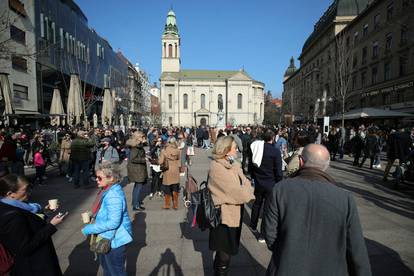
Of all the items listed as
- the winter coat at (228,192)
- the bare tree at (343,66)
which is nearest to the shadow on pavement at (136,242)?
the winter coat at (228,192)

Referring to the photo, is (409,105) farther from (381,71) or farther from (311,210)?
(311,210)

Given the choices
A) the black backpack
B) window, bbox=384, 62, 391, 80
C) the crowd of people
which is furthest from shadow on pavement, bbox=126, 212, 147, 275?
window, bbox=384, 62, 391, 80

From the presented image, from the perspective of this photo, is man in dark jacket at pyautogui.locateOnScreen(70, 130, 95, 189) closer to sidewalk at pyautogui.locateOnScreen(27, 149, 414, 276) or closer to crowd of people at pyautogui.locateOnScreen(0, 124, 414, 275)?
sidewalk at pyautogui.locateOnScreen(27, 149, 414, 276)

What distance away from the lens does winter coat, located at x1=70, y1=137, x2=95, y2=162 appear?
8.09 meters

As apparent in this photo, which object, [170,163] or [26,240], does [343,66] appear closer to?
[170,163]

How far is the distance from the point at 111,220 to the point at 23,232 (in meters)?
0.74

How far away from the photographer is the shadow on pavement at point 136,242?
12.4 feet

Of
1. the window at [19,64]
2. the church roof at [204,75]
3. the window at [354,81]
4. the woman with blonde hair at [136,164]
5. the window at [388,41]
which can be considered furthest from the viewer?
the church roof at [204,75]

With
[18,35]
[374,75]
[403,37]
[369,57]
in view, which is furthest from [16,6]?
[369,57]

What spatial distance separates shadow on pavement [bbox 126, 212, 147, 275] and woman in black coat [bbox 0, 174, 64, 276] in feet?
5.22

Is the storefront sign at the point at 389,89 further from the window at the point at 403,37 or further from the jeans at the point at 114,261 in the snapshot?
the jeans at the point at 114,261

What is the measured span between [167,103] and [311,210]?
78.3m

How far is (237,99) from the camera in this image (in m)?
80.1

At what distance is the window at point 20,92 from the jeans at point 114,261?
77.8 feet
